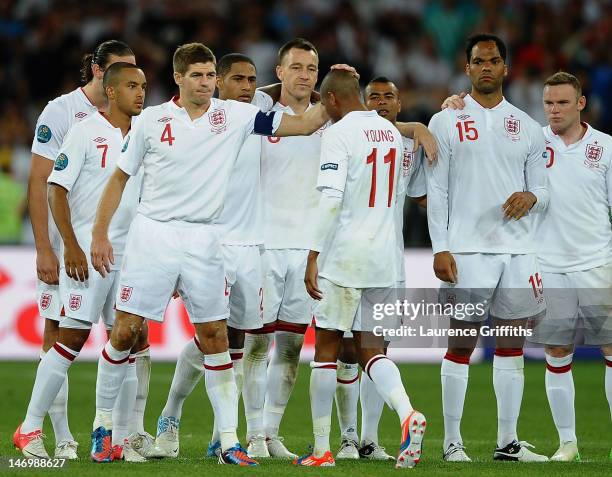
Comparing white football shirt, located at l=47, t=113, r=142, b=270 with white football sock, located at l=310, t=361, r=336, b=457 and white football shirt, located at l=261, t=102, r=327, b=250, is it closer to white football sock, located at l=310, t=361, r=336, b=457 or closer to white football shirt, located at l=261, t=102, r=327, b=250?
white football shirt, located at l=261, t=102, r=327, b=250

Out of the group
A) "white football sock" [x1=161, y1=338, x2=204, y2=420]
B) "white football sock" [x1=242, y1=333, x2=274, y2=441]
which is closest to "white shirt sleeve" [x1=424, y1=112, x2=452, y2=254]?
"white football sock" [x1=242, y1=333, x2=274, y2=441]

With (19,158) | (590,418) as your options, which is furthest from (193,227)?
(19,158)

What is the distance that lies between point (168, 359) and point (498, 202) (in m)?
7.60

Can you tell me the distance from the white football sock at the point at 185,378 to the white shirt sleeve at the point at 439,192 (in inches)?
71.6

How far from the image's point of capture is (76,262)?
800cm

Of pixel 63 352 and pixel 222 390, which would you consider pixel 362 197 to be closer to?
pixel 222 390

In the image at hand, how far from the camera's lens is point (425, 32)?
64.7ft

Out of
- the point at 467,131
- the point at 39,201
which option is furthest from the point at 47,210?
the point at 467,131

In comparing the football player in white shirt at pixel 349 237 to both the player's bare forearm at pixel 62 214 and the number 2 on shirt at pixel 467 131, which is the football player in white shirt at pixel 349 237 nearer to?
the number 2 on shirt at pixel 467 131

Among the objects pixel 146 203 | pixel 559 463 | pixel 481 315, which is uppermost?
pixel 146 203

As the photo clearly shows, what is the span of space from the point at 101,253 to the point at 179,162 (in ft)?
2.45

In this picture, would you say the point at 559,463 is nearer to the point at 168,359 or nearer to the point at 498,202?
the point at 498,202

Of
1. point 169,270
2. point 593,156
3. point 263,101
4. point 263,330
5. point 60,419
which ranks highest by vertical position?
point 263,101

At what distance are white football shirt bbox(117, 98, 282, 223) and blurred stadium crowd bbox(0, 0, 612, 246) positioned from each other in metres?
9.84
